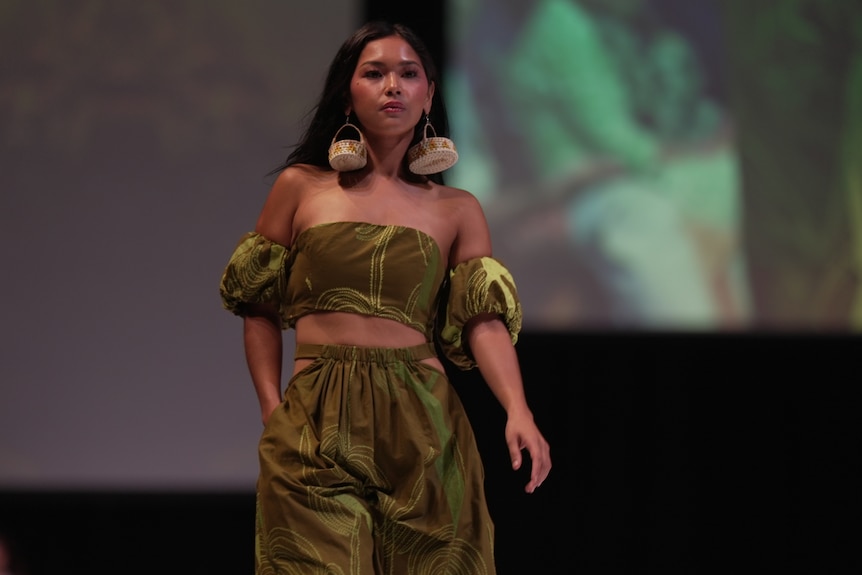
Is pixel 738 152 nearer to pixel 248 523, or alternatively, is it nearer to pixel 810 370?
pixel 810 370

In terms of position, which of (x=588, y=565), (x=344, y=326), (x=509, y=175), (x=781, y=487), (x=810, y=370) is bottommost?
(x=588, y=565)

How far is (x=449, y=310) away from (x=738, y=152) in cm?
219

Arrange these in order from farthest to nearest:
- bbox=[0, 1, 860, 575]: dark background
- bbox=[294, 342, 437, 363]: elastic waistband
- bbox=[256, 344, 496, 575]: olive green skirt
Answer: bbox=[0, 1, 860, 575]: dark background, bbox=[294, 342, 437, 363]: elastic waistband, bbox=[256, 344, 496, 575]: olive green skirt

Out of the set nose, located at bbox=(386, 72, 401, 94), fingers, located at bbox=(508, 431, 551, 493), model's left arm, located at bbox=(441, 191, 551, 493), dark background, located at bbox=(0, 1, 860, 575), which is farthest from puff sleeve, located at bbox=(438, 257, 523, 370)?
dark background, located at bbox=(0, 1, 860, 575)

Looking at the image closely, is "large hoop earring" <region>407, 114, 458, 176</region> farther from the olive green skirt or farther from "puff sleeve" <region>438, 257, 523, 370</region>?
the olive green skirt

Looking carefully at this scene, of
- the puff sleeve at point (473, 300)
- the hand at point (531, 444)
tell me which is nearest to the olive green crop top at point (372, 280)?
the puff sleeve at point (473, 300)

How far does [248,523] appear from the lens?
4152mm

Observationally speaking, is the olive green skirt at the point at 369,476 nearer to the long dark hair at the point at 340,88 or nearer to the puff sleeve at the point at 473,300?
the puff sleeve at the point at 473,300

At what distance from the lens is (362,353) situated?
235cm

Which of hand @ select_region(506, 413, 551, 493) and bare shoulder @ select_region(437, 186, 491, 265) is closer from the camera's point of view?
hand @ select_region(506, 413, 551, 493)

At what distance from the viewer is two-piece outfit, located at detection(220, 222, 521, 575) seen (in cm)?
223

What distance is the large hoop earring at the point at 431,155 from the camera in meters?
2.47

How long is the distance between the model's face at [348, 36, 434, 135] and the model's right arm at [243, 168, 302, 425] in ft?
0.61

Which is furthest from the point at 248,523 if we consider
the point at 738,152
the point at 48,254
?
the point at 738,152
